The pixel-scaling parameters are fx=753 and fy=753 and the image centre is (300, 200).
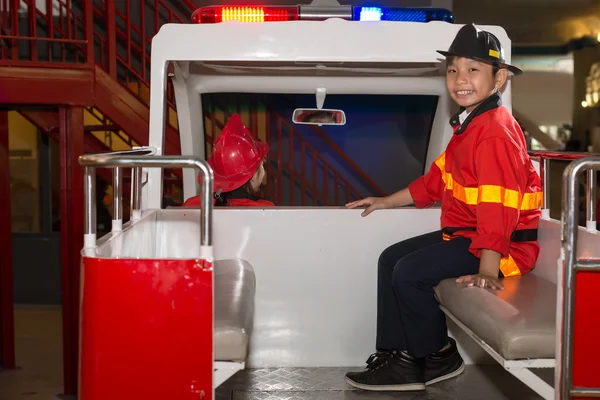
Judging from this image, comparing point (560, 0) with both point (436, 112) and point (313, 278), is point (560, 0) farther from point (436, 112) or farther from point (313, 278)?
point (313, 278)

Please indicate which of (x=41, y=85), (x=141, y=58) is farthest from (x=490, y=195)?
(x=141, y=58)

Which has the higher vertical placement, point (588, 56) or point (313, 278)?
point (588, 56)

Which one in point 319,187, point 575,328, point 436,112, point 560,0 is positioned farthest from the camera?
point 560,0

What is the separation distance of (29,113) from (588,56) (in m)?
6.15

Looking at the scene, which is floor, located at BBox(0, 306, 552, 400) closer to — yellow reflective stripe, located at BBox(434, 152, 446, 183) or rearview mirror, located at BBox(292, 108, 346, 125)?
yellow reflective stripe, located at BBox(434, 152, 446, 183)

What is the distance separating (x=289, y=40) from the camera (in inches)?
117

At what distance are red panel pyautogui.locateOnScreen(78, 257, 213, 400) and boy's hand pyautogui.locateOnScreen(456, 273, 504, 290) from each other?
98 centimetres

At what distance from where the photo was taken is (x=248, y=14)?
3020 mm

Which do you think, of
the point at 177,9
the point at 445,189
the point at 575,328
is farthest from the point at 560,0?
the point at 575,328

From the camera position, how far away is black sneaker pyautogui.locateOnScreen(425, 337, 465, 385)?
2.88 metres

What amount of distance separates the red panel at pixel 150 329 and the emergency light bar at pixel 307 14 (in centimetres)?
145

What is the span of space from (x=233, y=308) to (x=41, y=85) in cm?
379

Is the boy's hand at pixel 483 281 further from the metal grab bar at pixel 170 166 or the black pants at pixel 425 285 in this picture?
the metal grab bar at pixel 170 166

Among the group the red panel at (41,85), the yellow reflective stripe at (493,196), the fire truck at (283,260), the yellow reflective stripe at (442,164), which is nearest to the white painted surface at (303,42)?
the fire truck at (283,260)
